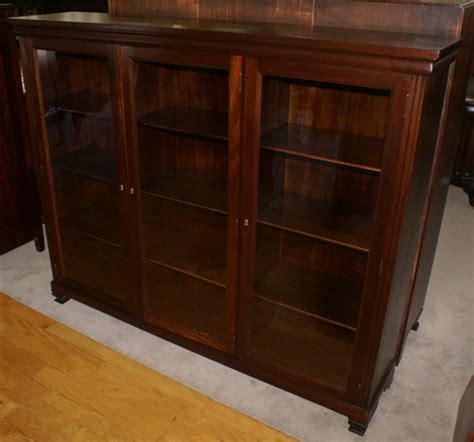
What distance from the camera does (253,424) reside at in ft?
4.16

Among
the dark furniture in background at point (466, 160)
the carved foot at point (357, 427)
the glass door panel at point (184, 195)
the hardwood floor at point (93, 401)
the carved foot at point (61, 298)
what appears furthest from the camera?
the dark furniture in background at point (466, 160)

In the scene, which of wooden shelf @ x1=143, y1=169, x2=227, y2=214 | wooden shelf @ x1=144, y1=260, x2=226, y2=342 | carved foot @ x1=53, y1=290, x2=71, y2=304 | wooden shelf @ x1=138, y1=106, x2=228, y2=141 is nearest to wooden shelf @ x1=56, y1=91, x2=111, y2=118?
wooden shelf @ x1=138, y1=106, x2=228, y2=141

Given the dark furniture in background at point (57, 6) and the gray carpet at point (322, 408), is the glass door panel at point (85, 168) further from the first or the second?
the dark furniture in background at point (57, 6)

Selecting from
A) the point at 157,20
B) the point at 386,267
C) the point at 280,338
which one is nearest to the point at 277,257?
the point at 280,338

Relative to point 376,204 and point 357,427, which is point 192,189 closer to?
point 376,204

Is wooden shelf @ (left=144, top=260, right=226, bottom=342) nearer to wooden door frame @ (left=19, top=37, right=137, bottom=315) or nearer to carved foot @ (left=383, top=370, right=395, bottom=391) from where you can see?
wooden door frame @ (left=19, top=37, right=137, bottom=315)

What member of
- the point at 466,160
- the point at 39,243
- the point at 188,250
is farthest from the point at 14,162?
the point at 466,160

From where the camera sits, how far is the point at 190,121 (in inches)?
79.1

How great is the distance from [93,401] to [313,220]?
98 cm

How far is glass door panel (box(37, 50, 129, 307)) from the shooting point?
7.14 ft

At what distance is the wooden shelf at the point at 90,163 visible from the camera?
2.21m

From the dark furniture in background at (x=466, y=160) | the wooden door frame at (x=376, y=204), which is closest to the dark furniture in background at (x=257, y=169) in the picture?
the wooden door frame at (x=376, y=204)

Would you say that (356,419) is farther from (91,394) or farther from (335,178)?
(91,394)

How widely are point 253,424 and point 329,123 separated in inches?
44.4
